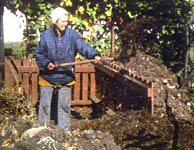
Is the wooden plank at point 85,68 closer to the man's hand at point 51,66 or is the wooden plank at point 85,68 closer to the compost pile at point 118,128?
the compost pile at point 118,128

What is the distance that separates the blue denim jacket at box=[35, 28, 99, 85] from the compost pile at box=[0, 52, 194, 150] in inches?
19.0

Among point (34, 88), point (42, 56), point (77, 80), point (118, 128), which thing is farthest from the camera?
point (77, 80)


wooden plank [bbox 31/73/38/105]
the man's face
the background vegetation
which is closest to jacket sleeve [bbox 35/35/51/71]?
the man's face

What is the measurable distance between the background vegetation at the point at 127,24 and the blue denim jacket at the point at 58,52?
2.85 m

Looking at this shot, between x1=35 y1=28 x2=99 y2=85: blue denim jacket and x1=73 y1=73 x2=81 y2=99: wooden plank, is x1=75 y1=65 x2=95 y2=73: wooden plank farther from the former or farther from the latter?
x1=35 y1=28 x2=99 y2=85: blue denim jacket

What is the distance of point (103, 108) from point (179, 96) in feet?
5.46

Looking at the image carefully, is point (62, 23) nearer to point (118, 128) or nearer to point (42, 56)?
point (42, 56)

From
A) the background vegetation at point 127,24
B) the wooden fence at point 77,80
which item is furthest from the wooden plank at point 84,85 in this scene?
the background vegetation at point 127,24

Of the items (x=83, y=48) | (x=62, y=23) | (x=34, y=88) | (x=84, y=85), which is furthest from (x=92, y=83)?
(x=62, y=23)

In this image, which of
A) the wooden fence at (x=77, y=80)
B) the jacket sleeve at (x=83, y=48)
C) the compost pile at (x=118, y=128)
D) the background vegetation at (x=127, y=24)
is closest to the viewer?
the compost pile at (x=118, y=128)

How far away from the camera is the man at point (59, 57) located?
251 inches

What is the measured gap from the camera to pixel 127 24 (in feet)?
32.9

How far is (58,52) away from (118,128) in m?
1.20

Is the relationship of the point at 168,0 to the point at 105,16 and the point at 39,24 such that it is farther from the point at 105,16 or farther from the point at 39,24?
the point at 39,24
